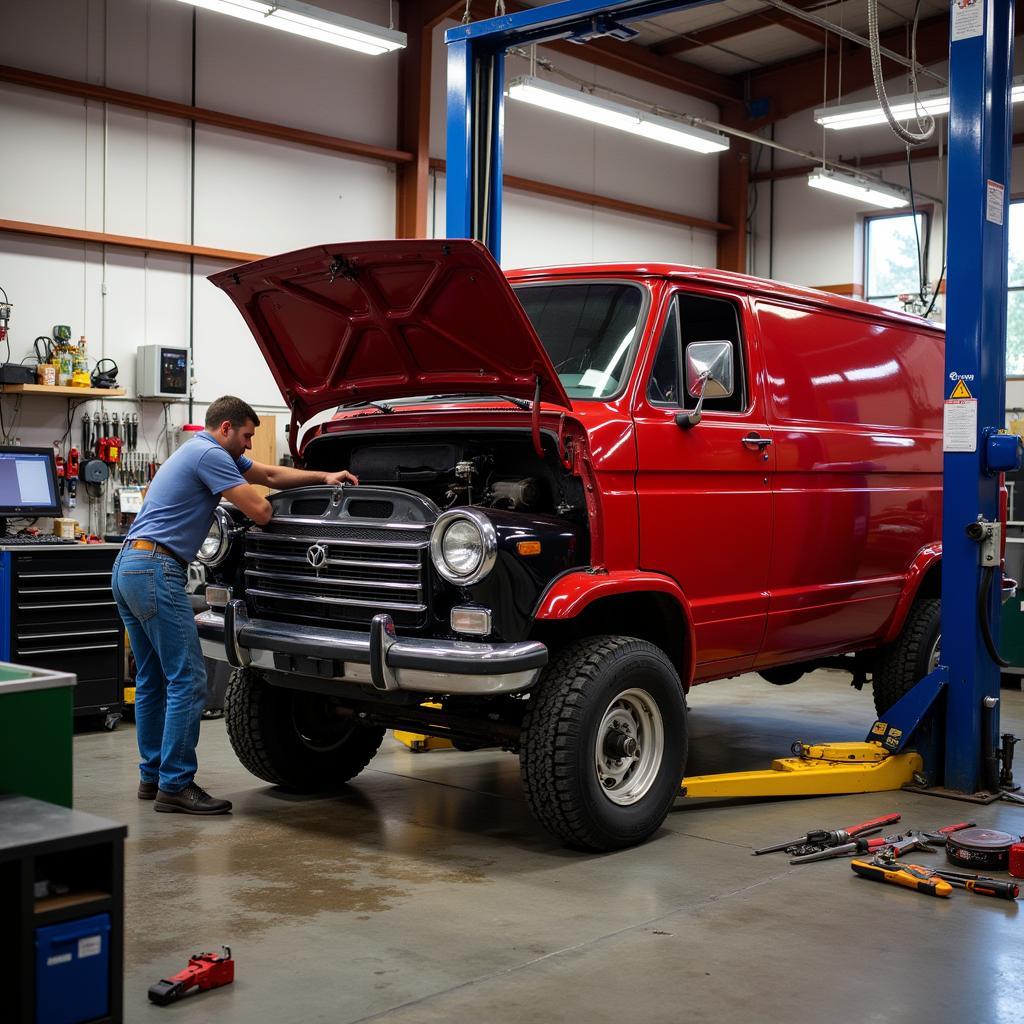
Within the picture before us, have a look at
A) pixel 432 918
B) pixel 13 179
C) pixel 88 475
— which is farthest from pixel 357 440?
pixel 13 179

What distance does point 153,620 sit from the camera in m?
5.08

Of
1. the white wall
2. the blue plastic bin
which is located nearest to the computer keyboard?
the white wall

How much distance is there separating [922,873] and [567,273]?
108 inches

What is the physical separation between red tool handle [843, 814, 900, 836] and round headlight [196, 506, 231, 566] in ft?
9.04

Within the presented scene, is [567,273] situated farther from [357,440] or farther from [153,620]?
[153,620]

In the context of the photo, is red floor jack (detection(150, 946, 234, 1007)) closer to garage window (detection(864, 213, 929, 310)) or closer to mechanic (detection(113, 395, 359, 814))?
mechanic (detection(113, 395, 359, 814))

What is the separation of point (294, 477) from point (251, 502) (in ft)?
0.69

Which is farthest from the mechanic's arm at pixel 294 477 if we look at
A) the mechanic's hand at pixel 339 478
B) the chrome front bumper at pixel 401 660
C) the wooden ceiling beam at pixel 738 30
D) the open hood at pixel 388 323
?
the wooden ceiling beam at pixel 738 30

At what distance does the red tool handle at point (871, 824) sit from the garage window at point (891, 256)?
11.3 metres

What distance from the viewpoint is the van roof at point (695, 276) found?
504 centimetres

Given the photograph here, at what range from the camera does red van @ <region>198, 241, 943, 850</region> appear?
436cm

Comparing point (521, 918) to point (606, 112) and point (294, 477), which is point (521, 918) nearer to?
point (294, 477)

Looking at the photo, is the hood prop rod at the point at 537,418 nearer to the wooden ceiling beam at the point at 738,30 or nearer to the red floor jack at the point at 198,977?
the red floor jack at the point at 198,977

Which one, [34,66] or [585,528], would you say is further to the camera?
[34,66]
